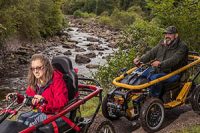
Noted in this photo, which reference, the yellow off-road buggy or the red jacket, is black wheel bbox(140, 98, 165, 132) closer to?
the yellow off-road buggy

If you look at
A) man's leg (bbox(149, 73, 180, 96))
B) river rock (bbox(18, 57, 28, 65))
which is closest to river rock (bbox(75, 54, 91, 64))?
river rock (bbox(18, 57, 28, 65))

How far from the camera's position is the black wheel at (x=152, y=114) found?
7762 mm

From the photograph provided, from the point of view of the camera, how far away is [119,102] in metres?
8.12

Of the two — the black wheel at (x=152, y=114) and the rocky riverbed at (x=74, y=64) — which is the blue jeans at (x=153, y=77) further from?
the rocky riverbed at (x=74, y=64)

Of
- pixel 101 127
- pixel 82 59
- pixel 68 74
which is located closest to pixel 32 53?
pixel 82 59

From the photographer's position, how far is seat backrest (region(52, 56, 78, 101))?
6469 mm

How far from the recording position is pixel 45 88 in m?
6.08

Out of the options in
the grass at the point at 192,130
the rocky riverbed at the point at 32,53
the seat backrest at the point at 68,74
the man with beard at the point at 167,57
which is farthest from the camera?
the rocky riverbed at the point at 32,53

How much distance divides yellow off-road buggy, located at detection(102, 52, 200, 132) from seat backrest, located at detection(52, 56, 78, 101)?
164 centimetres

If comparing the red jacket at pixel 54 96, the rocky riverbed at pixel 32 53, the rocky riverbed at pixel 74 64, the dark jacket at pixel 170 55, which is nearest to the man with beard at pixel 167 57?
the dark jacket at pixel 170 55

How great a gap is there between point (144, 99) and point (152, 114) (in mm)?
367

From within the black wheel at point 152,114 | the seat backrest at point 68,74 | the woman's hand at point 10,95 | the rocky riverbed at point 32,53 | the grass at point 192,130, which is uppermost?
the seat backrest at point 68,74

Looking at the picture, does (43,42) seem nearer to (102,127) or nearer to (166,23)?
(166,23)

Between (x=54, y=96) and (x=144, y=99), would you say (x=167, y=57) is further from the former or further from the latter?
(x=54, y=96)
